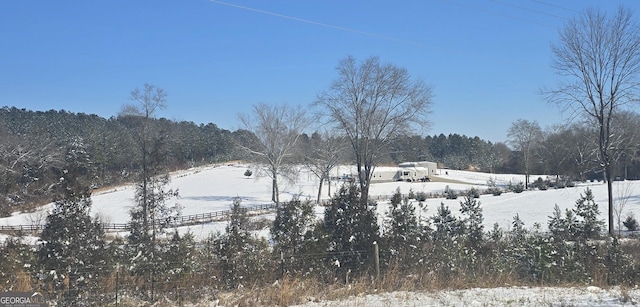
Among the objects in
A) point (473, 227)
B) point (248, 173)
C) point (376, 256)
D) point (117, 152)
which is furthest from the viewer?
point (117, 152)

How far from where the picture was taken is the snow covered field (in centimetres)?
801

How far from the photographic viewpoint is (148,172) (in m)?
17.7

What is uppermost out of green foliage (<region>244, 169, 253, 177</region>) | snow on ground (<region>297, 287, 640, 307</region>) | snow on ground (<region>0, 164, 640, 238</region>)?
green foliage (<region>244, 169, 253, 177</region>)

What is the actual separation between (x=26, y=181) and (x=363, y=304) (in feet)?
152

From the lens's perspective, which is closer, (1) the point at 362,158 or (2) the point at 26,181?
(1) the point at 362,158

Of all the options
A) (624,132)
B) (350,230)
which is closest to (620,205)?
(624,132)

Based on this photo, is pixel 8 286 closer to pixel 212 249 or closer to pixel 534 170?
pixel 212 249

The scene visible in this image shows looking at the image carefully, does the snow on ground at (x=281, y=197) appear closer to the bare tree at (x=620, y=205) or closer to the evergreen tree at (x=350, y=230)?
the bare tree at (x=620, y=205)

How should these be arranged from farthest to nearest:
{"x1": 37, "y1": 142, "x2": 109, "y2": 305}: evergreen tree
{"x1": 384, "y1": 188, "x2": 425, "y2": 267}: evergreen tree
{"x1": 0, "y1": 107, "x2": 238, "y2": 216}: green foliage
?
{"x1": 0, "y1": 107, "x2": 238, "y2": 216}: green foliage, {"x1": 384, "y1": 188, "x2": 425, "y2": 267}: evergreen tree, {"x1": 37, "y1": 142, "x2": 109, "y2": 305}: evergreen tree

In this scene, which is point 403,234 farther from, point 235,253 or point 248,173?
point 248,173

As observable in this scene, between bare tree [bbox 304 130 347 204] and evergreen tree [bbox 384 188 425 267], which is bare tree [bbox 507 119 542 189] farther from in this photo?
evergreen tree [bbox 384 188 425 267]

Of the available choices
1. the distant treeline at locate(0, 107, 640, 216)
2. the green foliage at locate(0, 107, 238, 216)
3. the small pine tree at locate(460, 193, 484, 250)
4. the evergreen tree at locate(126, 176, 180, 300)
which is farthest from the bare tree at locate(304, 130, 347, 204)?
the evergreen tree at locate(126, 176, 180, 300)

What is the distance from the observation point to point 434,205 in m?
43.6

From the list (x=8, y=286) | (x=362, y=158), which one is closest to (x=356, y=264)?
(x=8, y=286)
